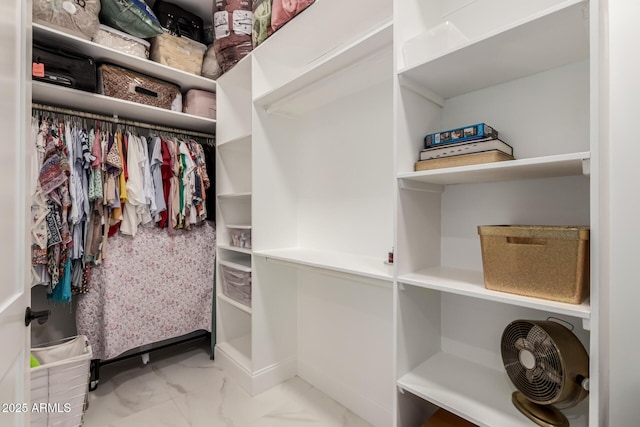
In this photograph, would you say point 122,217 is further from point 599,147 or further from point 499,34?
point 599,147

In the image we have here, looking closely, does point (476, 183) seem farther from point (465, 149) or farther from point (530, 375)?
point (530, 375)

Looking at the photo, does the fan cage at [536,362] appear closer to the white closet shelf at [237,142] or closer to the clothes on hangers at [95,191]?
the white closet shelf at [237,142]

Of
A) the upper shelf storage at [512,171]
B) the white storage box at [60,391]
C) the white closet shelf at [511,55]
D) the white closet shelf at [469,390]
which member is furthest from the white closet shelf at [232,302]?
the white closet shelf at [511,55]

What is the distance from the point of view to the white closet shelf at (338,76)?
1.32 metres

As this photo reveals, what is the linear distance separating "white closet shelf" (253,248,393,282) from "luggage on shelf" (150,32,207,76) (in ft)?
4.95

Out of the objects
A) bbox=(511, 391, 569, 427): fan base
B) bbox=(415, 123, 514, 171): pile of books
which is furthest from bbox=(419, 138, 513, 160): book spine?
bbox=(511, 391, 569, 427): fan base

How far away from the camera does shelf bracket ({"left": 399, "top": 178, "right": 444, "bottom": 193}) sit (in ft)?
3.81

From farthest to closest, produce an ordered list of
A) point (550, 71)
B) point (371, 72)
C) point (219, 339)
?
point (219, 339) < point (371, 72) < point (550, 71)

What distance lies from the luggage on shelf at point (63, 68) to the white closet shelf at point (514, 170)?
1.91m

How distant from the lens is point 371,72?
1554 millimetres

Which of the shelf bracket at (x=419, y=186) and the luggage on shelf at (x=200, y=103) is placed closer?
the shelf bracket at (x=419, y=186)

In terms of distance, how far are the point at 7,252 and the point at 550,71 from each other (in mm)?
1783

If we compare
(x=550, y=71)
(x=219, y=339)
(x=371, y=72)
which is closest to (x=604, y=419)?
(x=550, y=71)

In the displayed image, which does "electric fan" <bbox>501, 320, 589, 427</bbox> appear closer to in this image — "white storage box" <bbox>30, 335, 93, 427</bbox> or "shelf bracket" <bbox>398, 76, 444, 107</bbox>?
"shelf bracket" <bbox>398, 76, 444, 107</bbox>
